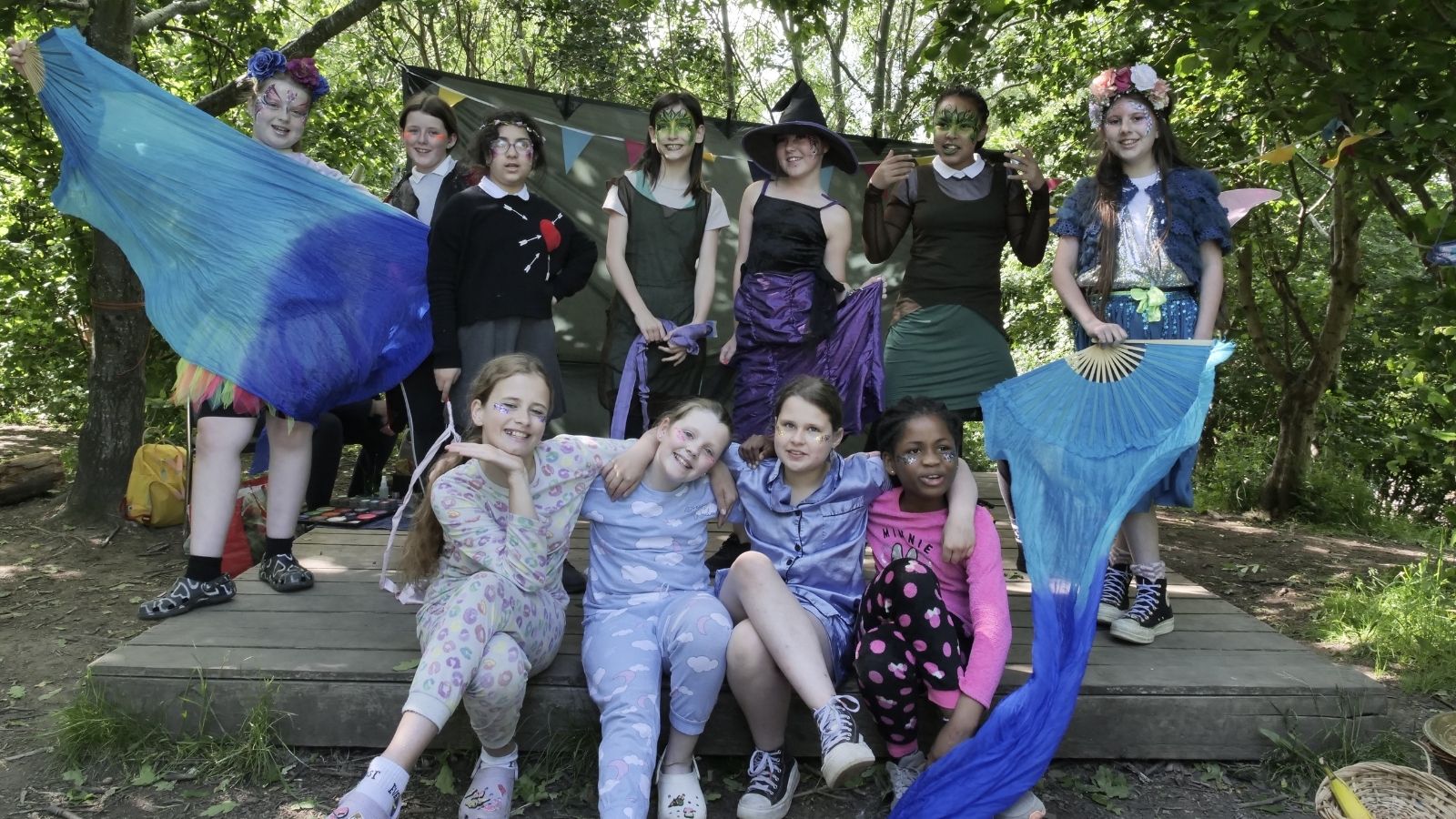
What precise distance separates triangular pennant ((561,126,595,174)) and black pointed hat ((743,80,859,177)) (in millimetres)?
1817

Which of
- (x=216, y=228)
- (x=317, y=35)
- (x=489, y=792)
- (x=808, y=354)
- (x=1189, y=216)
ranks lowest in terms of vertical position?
(x=489, y=792)

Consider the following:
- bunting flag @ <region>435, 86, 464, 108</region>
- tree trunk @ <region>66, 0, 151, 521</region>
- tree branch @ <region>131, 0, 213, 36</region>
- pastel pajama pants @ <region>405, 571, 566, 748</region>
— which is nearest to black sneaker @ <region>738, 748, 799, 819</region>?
pastel pajama pants @ <region>405, 571, 566, 748</region>

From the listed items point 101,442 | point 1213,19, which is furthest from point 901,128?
point 101,442

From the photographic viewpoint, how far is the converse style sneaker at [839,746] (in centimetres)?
219

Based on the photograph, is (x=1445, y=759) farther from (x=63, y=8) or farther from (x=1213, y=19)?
(x=63, y=8)

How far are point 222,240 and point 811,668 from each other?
2304 mm

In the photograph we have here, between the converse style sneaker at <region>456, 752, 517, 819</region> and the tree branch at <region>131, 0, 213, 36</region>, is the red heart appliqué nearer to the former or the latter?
the converse style sneaker at <region>456, 752, 517, 819</region>

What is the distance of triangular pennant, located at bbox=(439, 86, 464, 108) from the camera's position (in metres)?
5.02

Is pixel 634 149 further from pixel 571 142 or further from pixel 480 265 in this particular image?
pixel 480 265

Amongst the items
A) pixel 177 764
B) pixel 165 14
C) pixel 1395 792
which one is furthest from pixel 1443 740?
pixel 165 14

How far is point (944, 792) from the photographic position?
2332 mm

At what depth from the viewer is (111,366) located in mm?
4785

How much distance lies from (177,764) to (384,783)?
0.89 metres

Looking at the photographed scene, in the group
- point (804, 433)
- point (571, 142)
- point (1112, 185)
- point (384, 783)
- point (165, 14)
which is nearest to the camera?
point (384, 783)
